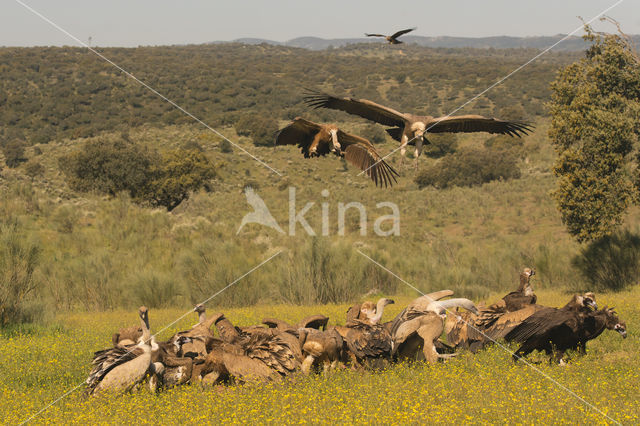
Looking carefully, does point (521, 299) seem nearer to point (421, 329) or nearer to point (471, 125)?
point (421, 329)

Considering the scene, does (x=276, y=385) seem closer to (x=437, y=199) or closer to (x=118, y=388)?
(x=118, y=388)

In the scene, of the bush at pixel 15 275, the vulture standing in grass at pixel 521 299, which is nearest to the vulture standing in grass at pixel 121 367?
the vulture standing in grass at pixel 521 299

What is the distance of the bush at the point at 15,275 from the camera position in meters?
15.3

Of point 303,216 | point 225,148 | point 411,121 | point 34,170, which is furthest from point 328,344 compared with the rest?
point 225,148

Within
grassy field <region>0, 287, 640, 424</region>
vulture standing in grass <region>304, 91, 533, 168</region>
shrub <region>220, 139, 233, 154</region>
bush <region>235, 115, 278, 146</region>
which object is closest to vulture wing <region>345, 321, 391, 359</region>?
grassy field <region>0, 287, 640, 424</region>

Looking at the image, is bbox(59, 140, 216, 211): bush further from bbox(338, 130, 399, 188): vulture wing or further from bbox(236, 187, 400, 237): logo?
bbox(338, 130, 399, 188): vulture wing

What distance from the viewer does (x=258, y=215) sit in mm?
34312

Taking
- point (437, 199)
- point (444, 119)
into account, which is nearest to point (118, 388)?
point (444, 119)

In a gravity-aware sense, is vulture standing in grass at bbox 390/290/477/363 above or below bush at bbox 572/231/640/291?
above

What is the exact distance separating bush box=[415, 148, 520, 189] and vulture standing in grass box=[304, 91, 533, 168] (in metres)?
37.7

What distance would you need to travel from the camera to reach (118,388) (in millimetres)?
8516

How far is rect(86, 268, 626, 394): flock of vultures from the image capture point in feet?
29.0

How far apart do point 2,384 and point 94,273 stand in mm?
10480

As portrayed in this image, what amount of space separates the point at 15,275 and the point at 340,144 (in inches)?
427
